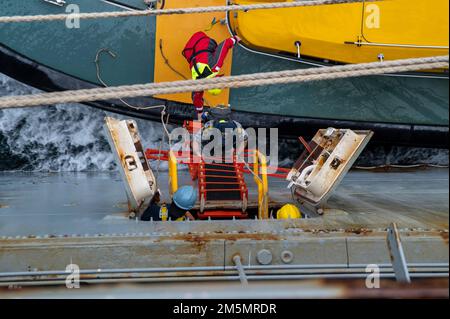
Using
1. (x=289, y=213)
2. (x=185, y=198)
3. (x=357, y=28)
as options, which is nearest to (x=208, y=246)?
(x=185, y=198)

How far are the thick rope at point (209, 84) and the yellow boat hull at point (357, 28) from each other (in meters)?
2.86

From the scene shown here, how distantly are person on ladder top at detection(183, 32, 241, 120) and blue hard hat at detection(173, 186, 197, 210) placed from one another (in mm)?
1434

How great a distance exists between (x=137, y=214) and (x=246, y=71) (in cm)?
249

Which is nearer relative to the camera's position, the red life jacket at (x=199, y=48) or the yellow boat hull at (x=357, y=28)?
the red life jacket at (x=199, y=48)

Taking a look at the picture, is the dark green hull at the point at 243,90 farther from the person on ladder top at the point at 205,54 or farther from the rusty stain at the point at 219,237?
the rusty stain at the point at 219,237

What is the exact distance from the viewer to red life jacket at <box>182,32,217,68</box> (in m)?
4.19

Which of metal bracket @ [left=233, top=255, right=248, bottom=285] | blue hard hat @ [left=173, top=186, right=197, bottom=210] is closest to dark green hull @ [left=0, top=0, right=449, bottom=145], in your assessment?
blue hard hat @ [left=173, top=186, right=197, bottom=210]

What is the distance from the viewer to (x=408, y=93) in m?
4.93

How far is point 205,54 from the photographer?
165 inches

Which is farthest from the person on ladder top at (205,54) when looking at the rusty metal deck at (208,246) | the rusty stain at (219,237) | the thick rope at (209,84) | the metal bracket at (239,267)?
the thick rope at (209,84)

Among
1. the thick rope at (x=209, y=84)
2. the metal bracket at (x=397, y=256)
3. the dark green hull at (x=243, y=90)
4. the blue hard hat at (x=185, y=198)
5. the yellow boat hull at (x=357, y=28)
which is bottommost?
the metal bracket at (x=397, y=256)

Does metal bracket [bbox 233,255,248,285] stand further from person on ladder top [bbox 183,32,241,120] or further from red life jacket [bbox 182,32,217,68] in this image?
red life jacket [bbox 182,32,217,68]

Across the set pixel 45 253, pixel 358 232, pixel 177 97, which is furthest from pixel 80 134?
pixel 358 232

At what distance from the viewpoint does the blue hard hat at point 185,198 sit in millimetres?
3027
